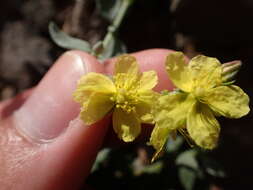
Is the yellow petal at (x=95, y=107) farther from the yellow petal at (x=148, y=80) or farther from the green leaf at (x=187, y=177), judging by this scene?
the green leaf at (x=187, y=177)

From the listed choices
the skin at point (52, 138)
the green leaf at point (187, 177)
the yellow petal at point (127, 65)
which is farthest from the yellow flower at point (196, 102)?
the green leaf at point (187, 177)

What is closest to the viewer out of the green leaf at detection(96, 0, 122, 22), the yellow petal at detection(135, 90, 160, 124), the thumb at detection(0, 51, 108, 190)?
the yellow petal at detection(135, 90, 160, 124)

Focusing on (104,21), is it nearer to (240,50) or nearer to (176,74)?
(240,50)

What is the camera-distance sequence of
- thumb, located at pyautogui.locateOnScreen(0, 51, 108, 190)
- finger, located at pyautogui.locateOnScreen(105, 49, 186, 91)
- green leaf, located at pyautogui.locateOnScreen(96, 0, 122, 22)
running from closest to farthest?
thumb, located at pyautogui.locateOnScreen(0, 51, 108, 190)
finger, located at pyautogui.locateOnScreen(105, 49, 186, 91)
green leaf, located at pyautogui.locateOnScreen(96, 0, 122, 22)

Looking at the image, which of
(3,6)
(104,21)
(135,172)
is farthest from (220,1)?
(3,6)

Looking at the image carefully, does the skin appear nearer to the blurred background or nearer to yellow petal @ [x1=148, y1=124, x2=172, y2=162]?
yellow petal @ [x1=148, y1=124, x2=172, y2=162]

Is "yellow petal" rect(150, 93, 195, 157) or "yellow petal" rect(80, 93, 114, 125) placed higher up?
"yellow petal" rect(80, 93, 114, 125)

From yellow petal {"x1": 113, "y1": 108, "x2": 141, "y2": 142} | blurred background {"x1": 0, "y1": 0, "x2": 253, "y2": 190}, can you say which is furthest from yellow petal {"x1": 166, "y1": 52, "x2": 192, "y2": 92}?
blurred background {"x1": 0, "y1": 0, "x2": 253, "y2": 190}
